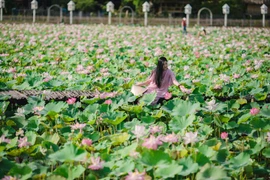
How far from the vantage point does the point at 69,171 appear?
226 centimetres

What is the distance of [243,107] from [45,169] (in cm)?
197

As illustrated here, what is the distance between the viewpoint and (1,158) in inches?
97.0

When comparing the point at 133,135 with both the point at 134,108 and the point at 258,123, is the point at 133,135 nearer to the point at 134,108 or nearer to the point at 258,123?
the point at 134,108

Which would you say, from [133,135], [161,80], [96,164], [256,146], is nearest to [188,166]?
[96,164]

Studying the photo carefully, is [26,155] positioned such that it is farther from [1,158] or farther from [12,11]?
[12,11]

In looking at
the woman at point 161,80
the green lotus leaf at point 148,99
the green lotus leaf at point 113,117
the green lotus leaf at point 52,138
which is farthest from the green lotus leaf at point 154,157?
the woman at point 161,80

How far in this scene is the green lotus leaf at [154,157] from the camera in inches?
89.8

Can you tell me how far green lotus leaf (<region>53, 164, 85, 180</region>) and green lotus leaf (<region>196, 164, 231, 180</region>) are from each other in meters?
0.58

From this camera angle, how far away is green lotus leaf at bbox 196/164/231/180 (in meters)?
2.17

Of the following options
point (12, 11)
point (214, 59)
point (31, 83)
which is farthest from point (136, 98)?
point (12, 11)

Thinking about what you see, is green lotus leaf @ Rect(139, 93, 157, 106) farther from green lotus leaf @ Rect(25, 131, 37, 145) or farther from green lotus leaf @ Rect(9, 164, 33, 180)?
green lotus leaf @ Rect(9, 164, 33, 180)

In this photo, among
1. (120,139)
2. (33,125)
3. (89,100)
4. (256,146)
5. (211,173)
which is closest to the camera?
(211,173)

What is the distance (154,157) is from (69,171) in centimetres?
43

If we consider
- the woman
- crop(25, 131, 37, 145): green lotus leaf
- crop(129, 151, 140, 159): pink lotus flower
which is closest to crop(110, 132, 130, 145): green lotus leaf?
crop(129, 151, 140, 159): pink lotus flower
